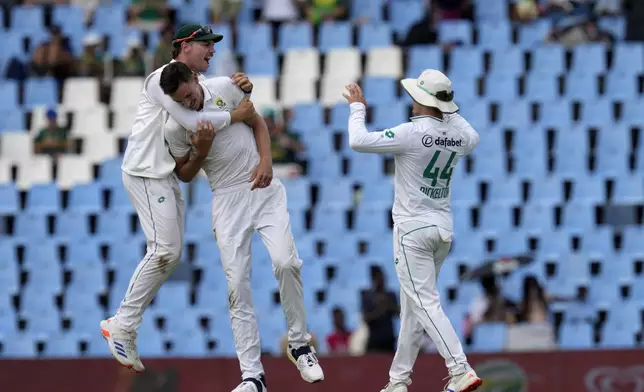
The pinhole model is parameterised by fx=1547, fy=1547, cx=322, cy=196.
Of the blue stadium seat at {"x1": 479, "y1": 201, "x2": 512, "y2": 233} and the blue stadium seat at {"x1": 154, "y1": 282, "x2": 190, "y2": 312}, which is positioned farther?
the blue stadium seat at {"x1": 479, "y1": 201, "x2": 512, "y2": 233}

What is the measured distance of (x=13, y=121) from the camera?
19844mm

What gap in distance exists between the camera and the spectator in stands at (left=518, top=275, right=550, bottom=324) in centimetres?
1587

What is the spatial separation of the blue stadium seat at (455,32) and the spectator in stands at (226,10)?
9.05 feet

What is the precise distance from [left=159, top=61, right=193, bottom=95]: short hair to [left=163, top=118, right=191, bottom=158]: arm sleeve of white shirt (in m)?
0.30

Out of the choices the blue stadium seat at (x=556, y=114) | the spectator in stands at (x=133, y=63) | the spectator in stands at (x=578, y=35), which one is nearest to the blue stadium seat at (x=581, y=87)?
the blue stadium seat at (x=556, y=114)

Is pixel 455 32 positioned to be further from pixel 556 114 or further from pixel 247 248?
pixel 247 248

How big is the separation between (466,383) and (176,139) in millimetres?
2503

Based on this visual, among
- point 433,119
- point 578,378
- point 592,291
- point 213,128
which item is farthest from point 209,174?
point 592,291

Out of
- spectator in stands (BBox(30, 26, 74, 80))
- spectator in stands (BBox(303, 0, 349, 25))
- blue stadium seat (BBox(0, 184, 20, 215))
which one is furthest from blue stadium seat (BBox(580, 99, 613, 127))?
blue stadium seat (BBox(0, 184, 20, 215))

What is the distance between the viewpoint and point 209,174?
10.6m

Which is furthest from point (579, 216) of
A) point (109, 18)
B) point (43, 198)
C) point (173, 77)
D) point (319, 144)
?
point (173, 77)

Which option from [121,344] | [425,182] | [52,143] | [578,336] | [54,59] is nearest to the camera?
[121,344]

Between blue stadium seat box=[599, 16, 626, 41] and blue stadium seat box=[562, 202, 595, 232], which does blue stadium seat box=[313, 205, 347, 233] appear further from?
blue stadium seat box=[599, 16, 626, 41]

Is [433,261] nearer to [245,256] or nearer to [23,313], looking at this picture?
[245,256]
